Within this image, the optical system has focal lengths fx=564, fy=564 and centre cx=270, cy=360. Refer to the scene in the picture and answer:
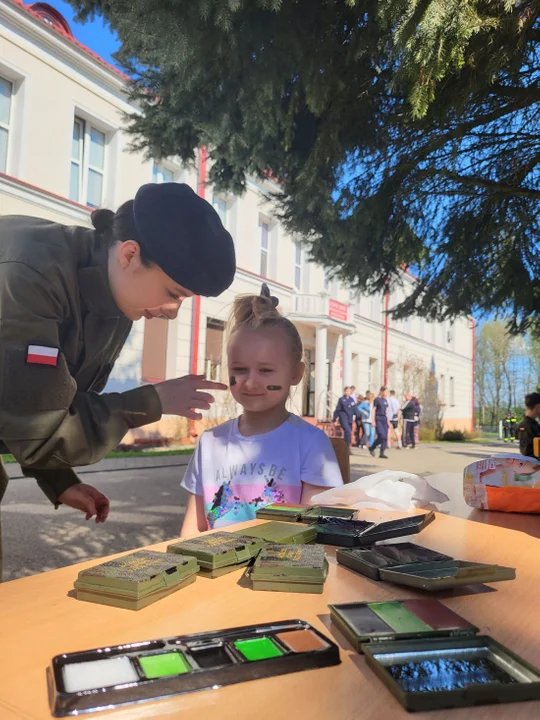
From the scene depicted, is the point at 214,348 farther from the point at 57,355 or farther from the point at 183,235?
the point at 57,355

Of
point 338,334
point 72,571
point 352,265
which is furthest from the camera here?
point 338,334

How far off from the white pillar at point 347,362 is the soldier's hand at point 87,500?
8569 millimetres

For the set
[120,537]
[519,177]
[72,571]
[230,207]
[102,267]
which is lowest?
[120,537]

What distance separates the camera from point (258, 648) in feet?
1.54

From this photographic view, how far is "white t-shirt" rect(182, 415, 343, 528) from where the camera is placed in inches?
60.9

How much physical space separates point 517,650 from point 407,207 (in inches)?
107

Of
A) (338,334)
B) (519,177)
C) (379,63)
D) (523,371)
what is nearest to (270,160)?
(379,63)

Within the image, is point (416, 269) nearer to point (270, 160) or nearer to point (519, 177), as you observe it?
point (519, 177)

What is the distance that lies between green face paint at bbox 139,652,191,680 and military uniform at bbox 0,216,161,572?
1090mm

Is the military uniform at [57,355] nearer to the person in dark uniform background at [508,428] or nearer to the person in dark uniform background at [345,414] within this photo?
the person in dark uniform background at [345,414]

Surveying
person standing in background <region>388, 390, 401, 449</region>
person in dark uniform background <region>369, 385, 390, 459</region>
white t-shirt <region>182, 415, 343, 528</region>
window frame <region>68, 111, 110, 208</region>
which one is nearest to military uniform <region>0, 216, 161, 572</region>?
white t-shirt <region>182, 415, 343, 528</region>

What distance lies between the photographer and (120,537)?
3432 mm

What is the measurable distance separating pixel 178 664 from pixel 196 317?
184cm

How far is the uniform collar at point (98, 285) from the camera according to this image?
5.23 feet
